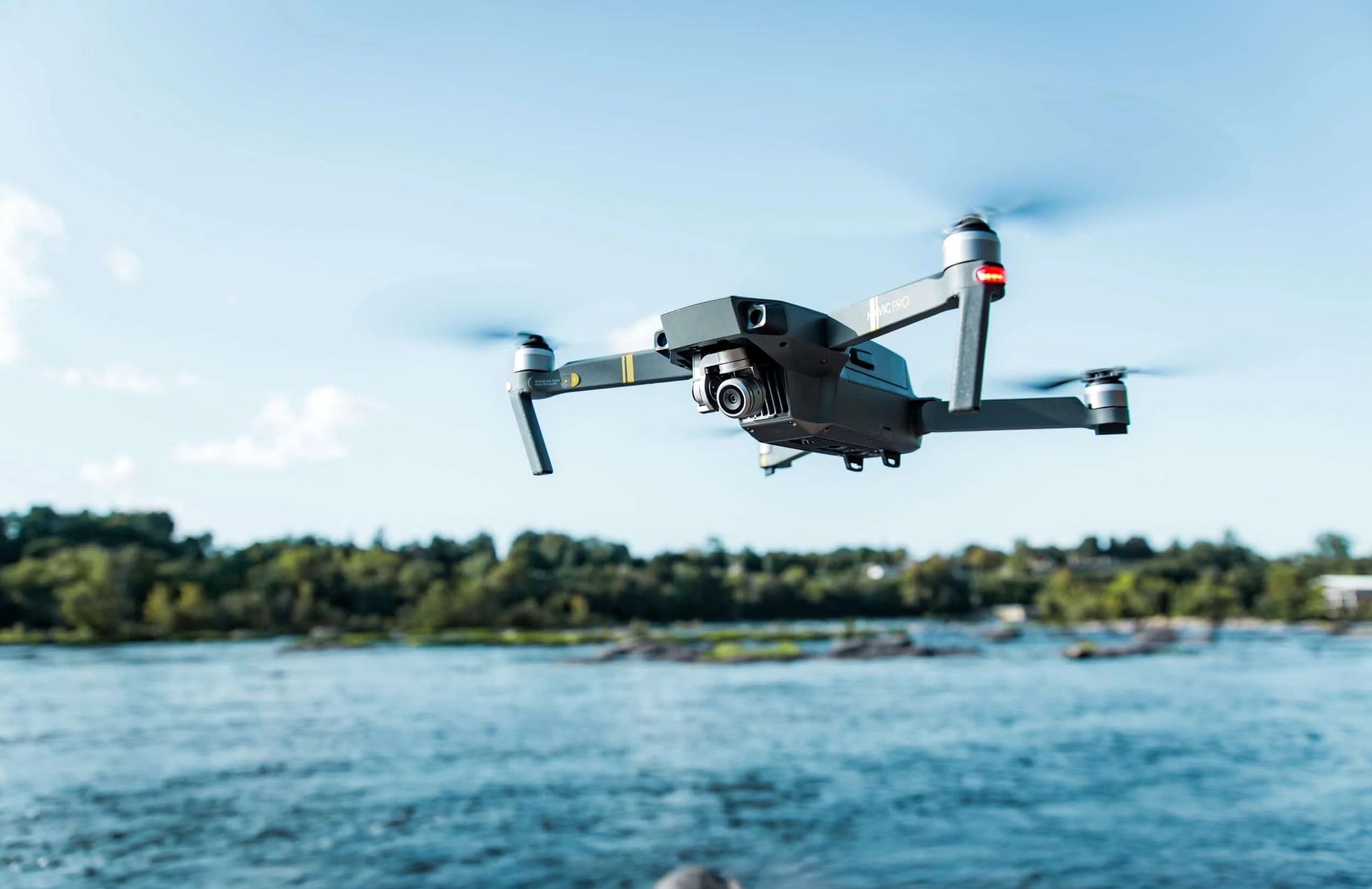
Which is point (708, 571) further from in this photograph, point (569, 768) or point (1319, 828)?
point (1319, 828)

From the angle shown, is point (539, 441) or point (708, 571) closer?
point (539, 441)

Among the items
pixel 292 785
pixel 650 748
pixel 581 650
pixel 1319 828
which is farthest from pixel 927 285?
pixel 581 650

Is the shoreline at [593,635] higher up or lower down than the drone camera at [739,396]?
lower down

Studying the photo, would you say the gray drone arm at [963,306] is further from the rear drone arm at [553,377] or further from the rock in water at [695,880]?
the rock in water at [695,880]

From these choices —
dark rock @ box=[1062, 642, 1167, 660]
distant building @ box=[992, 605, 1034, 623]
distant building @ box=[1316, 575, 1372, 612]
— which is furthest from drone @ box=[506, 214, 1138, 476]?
distant building @ box=[992, 605, 1034, 623]

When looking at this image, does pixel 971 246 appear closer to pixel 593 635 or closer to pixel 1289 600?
pixel 593 635

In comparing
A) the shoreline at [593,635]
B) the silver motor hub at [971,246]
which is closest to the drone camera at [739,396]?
the silver motor hub at [971,246]

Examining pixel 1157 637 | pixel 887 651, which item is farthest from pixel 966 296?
pixel 1157 637
